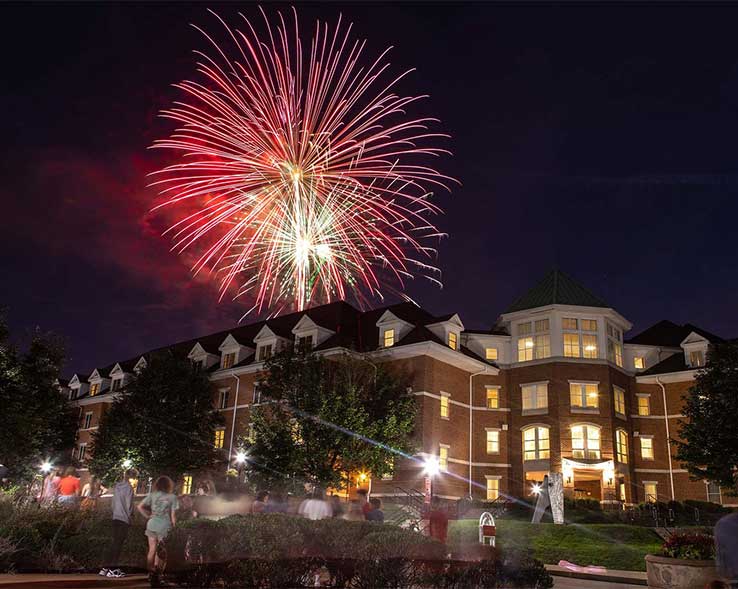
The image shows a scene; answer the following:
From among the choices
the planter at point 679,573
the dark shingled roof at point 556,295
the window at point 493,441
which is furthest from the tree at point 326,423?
the planter at point 679,573

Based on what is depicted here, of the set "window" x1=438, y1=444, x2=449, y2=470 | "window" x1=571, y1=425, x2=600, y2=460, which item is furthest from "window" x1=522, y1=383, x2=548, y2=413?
"window" x1=438, y1=444, x2=449, y2=470

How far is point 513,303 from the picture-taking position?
143ft

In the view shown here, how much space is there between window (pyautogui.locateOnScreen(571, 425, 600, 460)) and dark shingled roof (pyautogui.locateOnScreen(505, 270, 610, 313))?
7.37 m

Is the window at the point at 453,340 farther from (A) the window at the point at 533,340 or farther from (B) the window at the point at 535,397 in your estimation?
(B) the window at the point at 535,397

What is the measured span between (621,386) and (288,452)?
21.1 m

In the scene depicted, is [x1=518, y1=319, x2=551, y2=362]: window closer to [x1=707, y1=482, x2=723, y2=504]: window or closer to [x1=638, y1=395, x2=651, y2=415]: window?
[x1=638, y1=395, x2=651, y2=415]: window

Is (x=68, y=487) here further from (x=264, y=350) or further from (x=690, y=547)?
(x=264, y=350)

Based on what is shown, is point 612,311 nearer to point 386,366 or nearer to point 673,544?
point 386,366

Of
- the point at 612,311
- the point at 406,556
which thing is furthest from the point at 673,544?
the point at 612,311

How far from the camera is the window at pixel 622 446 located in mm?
37725

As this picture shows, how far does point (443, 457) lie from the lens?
35.7 meters

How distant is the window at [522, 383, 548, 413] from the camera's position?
3869cm

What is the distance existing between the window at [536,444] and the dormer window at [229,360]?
1997 cm

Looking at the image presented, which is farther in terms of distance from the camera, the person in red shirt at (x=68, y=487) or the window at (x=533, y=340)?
the window at (x=533, y=340)
